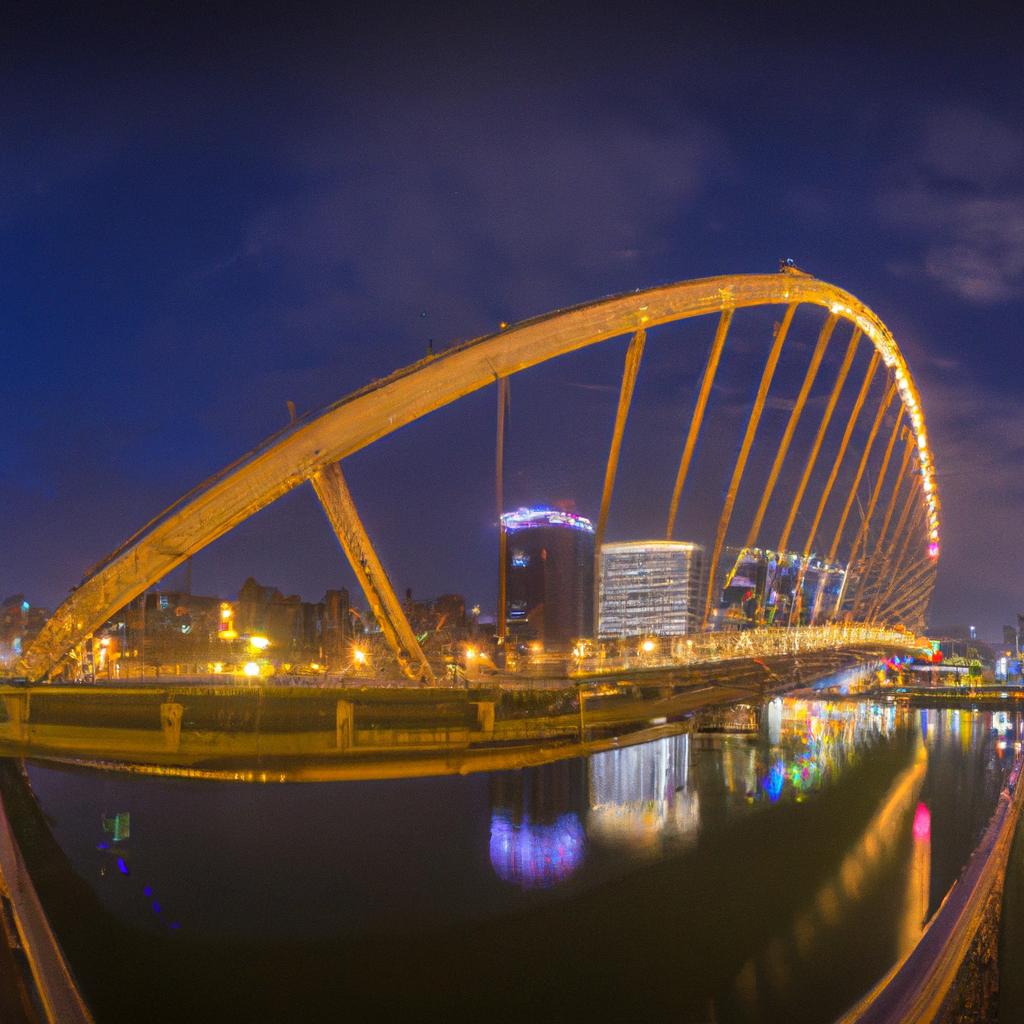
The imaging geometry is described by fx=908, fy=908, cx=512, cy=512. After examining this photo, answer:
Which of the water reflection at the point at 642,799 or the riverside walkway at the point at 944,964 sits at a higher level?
the riverside walkway at the point at 944,964

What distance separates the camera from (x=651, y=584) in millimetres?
126875

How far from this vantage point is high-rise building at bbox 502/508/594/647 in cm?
14700

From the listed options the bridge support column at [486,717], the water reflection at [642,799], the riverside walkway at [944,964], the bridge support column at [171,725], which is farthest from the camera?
the bridge support column at [486,717]

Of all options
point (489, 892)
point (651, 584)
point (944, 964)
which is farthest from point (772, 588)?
point (944, 964)

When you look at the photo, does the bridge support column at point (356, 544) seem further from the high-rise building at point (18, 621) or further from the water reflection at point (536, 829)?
the high-rise building at point (18, 621)

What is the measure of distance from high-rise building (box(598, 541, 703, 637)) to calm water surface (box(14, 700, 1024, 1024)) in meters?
106

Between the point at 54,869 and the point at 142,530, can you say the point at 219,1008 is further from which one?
the point at 142,530

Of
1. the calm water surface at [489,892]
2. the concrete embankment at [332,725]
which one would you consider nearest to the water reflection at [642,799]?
the calm water surface at [489,892]

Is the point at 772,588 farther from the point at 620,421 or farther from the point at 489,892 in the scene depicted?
the point at 489,892

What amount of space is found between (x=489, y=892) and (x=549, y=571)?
13991 centimetres

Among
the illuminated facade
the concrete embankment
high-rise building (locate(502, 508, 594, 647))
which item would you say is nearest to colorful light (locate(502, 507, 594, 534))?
high-rise building (locate(502, 508, 594, 647))

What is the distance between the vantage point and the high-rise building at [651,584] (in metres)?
123

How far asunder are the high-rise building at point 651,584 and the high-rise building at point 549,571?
18.7 m

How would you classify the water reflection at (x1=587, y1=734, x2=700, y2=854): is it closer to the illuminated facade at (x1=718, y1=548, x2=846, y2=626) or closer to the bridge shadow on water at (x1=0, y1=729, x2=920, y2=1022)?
the bridge shadow on water at (x1=0, y1=729, x2=920, y2=1022)
